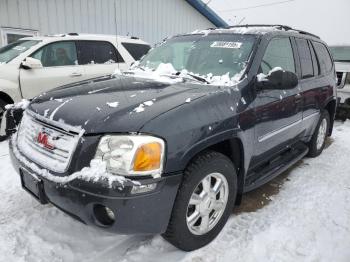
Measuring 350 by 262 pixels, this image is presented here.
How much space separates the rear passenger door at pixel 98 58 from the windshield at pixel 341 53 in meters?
5.75

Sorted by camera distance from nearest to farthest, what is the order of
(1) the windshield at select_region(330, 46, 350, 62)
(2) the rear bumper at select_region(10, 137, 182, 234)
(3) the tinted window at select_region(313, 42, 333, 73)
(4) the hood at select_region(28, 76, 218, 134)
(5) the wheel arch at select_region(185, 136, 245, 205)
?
(2) the rear bumper at select_region(10, 137, 182, 234)
(4) the hood at select_region(28, 76, 218, 134)
(5) the wheel arch at select_region(185, 136, 245, 205)
(3) the tinted window at select_region(313, 42, 333, 73)
(1) the windshield at select_region(330, 46, 350, 62)

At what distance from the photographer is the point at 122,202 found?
85.0 inches

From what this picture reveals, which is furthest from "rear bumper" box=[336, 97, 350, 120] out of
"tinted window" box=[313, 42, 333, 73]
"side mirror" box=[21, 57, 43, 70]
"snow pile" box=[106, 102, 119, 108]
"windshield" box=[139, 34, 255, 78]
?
"snow pile" box=[106, 102, 119, 108]

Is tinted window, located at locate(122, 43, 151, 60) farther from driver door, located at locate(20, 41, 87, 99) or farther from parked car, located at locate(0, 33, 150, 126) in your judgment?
driver door, located at locate(20, 41, 87, 99)

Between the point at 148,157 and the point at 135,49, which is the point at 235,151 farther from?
the point at 135,49

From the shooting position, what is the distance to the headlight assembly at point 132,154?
2.20 m

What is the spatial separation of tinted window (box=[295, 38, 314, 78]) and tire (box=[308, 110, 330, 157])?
0.93 meters

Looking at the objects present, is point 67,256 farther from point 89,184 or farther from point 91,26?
point 91,26

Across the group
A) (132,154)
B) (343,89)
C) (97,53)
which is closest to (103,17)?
(97,53)

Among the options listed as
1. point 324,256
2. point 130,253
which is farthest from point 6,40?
point 324,256

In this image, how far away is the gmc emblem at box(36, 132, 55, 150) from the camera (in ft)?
8.09

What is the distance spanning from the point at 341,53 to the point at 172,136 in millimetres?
8537

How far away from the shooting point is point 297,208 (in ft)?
11.7

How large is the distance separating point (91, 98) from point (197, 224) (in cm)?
135
